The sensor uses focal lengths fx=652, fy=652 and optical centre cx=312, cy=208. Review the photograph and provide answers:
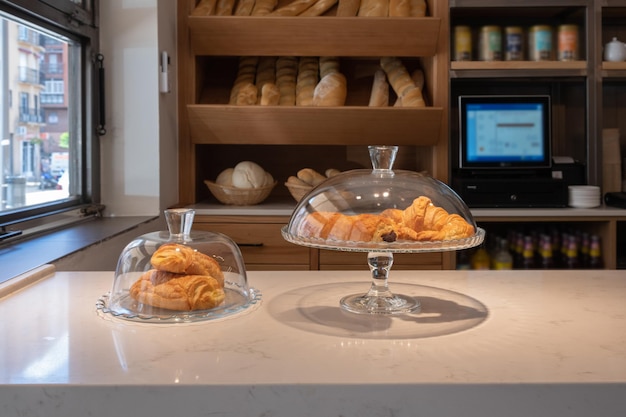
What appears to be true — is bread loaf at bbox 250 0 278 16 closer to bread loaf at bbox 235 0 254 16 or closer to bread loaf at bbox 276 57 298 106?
bread loaf at bbox 235 0 254 16

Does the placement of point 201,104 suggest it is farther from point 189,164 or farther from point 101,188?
point 101,188

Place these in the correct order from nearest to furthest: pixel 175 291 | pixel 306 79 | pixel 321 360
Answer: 1. pixel 321 360
2. pixel 175 291
3. pixel 306 79

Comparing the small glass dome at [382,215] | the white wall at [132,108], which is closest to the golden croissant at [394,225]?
the small glass dome at [382,215]

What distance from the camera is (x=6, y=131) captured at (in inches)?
Answer: 77.8

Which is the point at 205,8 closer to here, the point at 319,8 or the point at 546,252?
the point at 319,8

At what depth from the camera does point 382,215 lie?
41.0 inches

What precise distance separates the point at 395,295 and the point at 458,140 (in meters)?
2.03

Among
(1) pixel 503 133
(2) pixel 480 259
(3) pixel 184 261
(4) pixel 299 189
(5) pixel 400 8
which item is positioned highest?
(5) pixel 400 8

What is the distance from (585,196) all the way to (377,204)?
6.41ft

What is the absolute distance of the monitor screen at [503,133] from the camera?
2.84m

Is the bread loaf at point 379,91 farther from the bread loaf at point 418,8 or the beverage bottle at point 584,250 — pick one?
the beverage bottle at point 584,250

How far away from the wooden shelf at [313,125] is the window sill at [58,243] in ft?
1.81

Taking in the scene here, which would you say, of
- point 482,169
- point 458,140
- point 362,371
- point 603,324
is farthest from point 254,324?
point 458,140

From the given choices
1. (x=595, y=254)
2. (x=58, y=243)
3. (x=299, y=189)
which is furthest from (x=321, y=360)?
(x=595, y=254)
